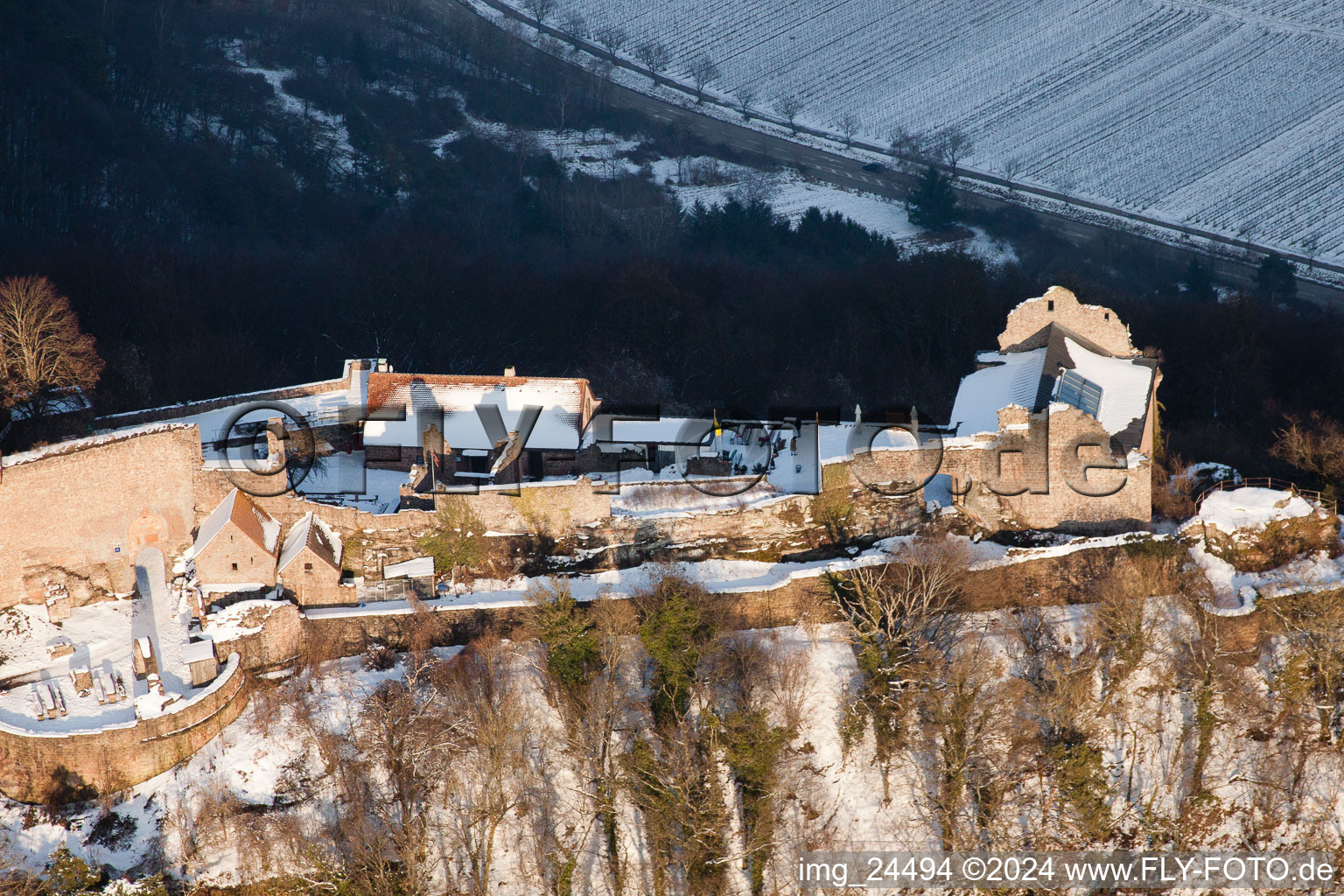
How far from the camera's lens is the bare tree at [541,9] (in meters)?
92.4

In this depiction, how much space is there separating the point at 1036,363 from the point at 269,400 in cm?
2135

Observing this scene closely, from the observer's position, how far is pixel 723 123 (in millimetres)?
80562

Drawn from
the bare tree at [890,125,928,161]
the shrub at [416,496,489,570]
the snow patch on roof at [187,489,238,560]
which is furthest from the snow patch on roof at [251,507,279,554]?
the bare tree at [890,125,928,161]

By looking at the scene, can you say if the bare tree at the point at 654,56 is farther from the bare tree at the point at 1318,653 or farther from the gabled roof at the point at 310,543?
the bare tree at the point at 1318,653

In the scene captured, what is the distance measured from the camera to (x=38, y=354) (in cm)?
3209

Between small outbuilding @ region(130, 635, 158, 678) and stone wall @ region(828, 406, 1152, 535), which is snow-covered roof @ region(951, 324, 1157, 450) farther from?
small outbuilding @ region(130, 635, 158, 678)

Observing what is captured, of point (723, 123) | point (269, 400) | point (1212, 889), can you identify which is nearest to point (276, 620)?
point (269, 400)

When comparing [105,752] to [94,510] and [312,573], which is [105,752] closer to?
[312,573]

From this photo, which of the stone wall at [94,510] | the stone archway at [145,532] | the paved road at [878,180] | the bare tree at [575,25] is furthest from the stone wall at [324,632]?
the bare tree at [575,25]

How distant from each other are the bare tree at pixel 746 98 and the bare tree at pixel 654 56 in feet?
18.8

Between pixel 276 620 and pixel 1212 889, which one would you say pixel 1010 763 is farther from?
pixel 276 620

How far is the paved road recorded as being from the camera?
2493 inches

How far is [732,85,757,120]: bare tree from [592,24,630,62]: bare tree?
1007 centimetres

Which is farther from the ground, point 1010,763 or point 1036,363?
point 1036,363
